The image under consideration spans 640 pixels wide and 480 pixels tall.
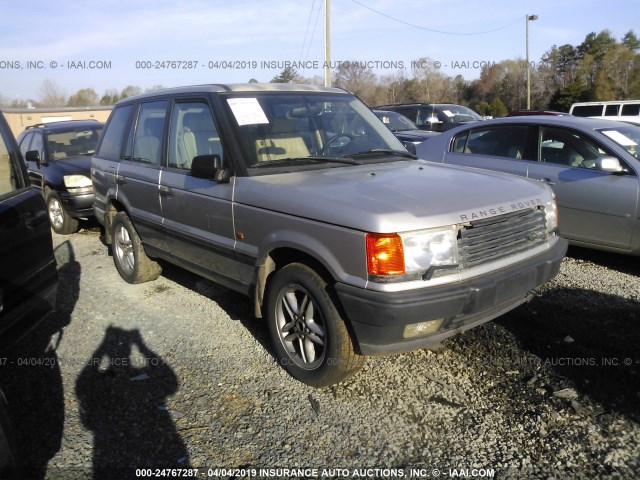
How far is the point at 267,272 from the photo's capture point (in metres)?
3.46

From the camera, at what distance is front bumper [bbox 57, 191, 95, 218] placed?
301 inches

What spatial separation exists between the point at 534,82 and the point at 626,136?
4397cm

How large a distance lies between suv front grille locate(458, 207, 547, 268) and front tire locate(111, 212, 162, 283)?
348cm

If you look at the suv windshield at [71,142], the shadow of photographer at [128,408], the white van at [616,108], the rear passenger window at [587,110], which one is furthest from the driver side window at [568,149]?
the rear passenger window at [587,110]

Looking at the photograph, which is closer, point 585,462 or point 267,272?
point 585,462

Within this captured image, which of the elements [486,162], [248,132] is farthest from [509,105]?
[248,132]

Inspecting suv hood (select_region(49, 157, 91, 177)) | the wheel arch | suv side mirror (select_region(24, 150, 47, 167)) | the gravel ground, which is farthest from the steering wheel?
suv side mirror (select_region(24, 150, 47, 167))

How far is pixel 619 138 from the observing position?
17.3ft

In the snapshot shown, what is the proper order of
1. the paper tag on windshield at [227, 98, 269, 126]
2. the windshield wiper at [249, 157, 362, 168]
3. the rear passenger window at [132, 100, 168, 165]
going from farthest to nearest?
the rear passenger window at [132, 100, 168, 165] < the paper tag on windshield at [227, 98, 269, 126] < the windshield wiper at [249, 157, 362, 168]

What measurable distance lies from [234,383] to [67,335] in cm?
173

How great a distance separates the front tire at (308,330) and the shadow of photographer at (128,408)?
0.78 metres

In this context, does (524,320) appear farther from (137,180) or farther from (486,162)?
(137,180)

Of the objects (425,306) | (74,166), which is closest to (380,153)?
(425,306)

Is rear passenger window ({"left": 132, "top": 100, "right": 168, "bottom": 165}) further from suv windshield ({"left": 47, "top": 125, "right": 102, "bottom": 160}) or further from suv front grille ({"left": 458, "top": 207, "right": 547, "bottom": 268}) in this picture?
A: suv windshield ({"left": 47, "top": 125, "right": 102, "bottom": 160})
